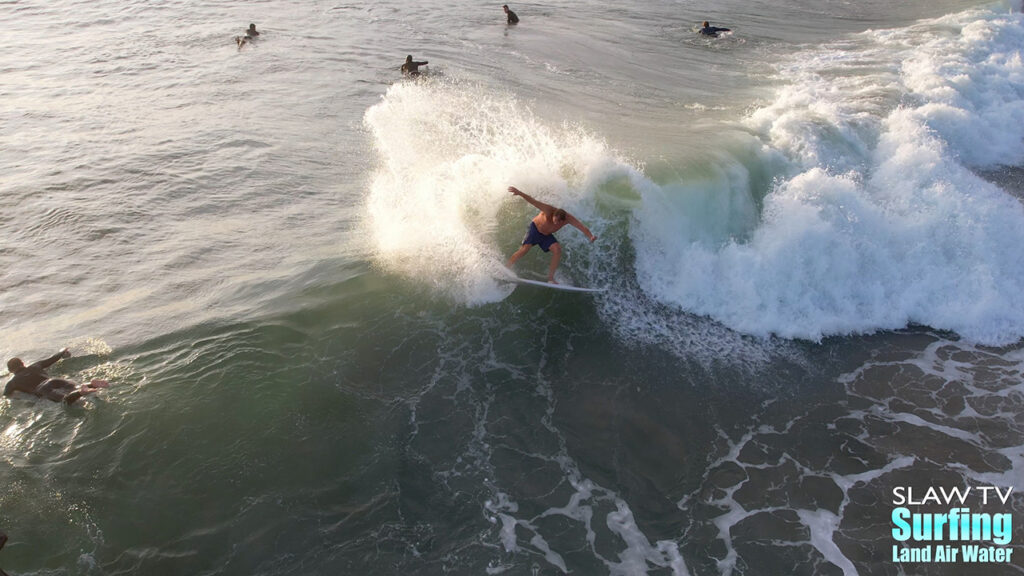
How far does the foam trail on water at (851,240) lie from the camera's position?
1040 centimetres

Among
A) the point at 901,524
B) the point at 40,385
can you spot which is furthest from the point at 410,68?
the point at 901,524

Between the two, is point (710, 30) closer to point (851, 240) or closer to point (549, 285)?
point (851, 240)

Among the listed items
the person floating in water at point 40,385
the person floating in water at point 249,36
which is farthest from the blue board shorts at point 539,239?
the person floating in water at point 249,36

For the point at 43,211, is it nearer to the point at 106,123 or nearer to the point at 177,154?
the point at 177,154

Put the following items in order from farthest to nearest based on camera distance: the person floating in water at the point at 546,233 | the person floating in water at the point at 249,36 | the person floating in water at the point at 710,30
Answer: the person floating in water at the point at 710,30, the person floating in water at the point at 249,36, the person floating in water at the point at 546,233

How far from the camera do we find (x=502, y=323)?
32.8 feet

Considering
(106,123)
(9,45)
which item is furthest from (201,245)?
(9,45)

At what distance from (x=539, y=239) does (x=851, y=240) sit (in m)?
6.01

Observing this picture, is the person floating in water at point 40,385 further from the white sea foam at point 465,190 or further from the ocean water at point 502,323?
the white sea foam at point 465,190

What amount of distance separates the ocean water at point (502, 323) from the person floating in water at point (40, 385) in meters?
0.21

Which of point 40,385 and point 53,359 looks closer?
point 40,385

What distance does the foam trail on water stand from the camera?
10.4 m

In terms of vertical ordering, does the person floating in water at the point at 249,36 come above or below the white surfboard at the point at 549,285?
above

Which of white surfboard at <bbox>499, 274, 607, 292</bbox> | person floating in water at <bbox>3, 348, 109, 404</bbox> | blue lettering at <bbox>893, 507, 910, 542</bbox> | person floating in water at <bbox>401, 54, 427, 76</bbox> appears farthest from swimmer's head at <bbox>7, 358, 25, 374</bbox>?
person floating in water at <bbox>401, 54, 427, 76</bbox>
